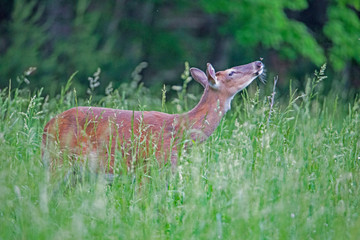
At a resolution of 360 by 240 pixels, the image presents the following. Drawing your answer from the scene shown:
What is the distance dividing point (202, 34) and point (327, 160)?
1422 centimetres

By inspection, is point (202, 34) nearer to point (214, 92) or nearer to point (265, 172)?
point (214, 92)

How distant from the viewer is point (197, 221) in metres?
3.93

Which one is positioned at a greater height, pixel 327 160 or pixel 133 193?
pixel 327 160

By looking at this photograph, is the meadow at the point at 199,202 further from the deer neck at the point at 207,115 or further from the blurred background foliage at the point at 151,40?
the blurred background foliage at the point at 151,40

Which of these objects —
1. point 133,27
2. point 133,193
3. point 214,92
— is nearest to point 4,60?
point 133,27

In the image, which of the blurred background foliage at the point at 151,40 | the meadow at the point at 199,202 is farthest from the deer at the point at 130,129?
the blurred background foliage at the point at 151,40

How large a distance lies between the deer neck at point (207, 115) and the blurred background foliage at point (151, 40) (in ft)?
14.9

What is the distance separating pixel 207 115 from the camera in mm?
5426

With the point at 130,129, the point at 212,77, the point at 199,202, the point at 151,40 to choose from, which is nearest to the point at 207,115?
the point at 212,77

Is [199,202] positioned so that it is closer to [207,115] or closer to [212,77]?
[207,115]

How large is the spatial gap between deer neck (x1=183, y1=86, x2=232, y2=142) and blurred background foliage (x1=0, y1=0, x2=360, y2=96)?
14.9 feet

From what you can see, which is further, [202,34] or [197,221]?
[202,34]

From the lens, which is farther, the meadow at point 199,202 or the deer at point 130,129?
the deer at point 130,129

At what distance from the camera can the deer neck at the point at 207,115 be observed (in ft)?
17.3
